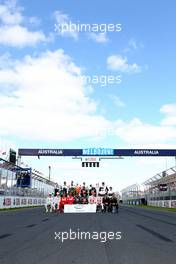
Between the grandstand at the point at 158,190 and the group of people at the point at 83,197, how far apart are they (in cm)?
1166

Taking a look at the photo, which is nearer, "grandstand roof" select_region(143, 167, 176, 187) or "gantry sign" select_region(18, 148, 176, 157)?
"grandstand roof" select_region(143, 167, 176, 187)

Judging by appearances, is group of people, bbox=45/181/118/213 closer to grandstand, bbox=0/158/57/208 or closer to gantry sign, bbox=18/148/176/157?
grandstand, bbox=0/158/57/208

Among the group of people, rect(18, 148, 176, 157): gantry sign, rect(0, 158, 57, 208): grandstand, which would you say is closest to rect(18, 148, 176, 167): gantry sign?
rect(18, 148, 176, 157): gantry sign

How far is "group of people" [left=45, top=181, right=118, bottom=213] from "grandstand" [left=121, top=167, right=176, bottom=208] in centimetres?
1166

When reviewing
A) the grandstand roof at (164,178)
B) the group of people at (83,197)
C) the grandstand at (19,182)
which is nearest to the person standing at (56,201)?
the group of people at (83,197)

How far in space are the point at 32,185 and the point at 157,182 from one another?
1673cm

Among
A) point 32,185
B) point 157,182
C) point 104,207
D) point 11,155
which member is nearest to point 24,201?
point 11,155

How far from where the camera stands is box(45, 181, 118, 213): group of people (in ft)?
103

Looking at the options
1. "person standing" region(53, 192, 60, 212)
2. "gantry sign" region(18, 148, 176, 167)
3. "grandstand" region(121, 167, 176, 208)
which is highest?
"gantry sign" region(18, 148, 176, 167)

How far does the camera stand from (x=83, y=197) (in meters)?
33.7

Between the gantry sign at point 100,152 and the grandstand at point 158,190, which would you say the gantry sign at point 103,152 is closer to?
the gantry sign at point 100,152

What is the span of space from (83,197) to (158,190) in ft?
74.1

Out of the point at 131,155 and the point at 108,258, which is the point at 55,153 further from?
the point at 108,258

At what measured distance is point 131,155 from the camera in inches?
1955
